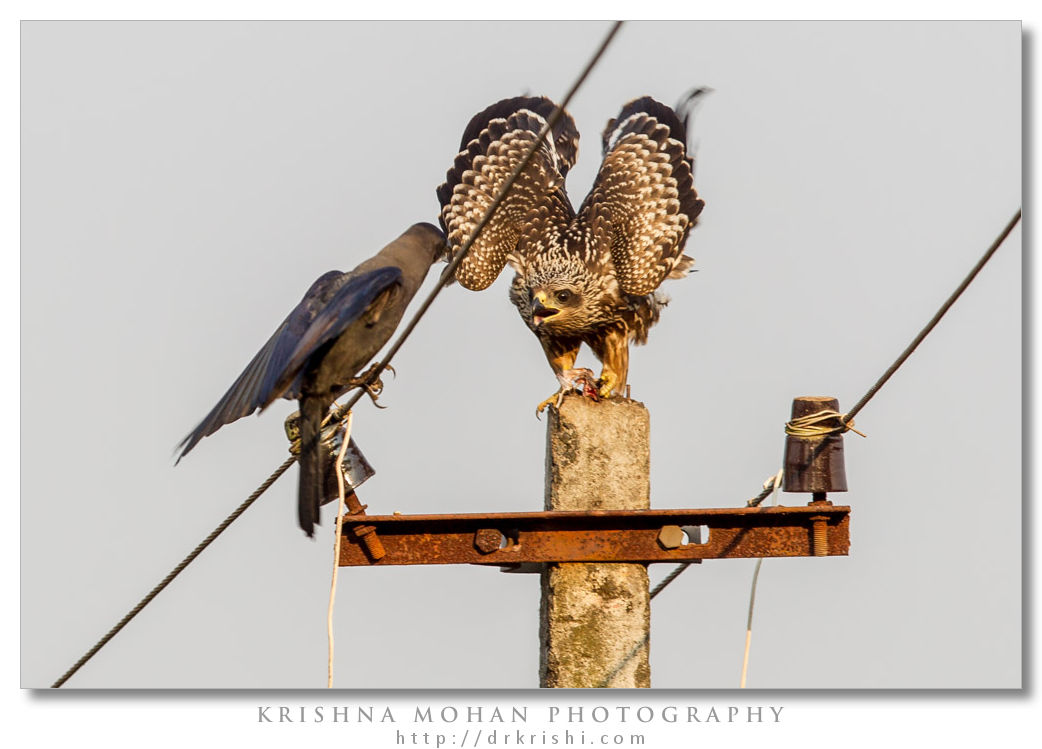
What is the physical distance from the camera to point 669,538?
21.9 ft

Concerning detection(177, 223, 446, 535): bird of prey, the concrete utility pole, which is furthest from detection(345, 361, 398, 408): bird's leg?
the concrete utility pole

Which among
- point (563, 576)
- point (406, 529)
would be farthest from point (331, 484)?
point (563, 576)

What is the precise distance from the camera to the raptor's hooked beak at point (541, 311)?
819cm

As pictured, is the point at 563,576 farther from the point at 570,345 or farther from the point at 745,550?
the point at 570,345

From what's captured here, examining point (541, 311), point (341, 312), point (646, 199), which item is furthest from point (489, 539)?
point (646, 199)

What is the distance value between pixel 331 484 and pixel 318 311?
2.50 feet

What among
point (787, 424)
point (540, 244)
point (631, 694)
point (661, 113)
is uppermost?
point (661, 113)

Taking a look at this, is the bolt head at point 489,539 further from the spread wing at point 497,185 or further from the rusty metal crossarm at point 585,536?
the spread wing at point 497,185

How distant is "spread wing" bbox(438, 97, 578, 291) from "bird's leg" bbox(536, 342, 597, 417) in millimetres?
533

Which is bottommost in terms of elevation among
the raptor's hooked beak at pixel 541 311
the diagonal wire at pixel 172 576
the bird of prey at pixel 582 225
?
the diagonal wire at pixel 172 576

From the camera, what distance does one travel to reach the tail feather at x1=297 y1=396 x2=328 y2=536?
666 centimetres

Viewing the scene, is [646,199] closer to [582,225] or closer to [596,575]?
[582,225]

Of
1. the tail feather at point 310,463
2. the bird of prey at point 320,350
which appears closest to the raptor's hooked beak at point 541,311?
the bird of prey at point 320,350

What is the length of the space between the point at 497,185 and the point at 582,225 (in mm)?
486
